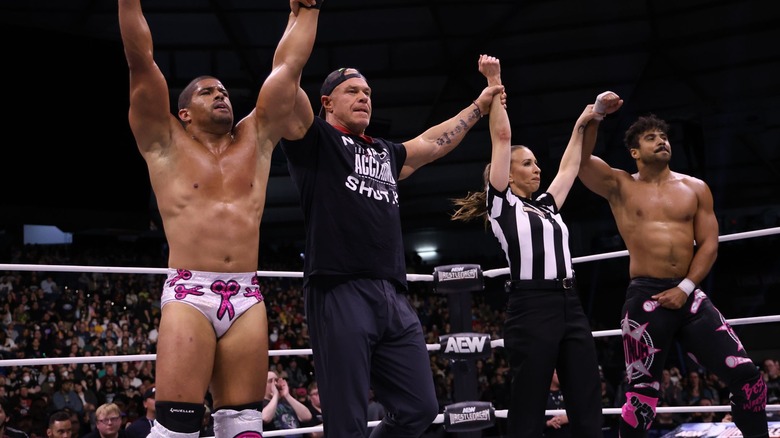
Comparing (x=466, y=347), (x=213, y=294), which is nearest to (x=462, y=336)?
(x=466, y=347)

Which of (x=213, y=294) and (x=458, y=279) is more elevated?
(x=458, y=279)

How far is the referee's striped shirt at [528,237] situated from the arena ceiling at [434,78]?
8.89m

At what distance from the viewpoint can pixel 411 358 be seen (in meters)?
2.52

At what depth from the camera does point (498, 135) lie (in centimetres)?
290

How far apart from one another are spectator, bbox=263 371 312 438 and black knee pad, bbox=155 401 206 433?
248cm

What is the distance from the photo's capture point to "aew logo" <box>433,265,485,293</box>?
11.5 ft

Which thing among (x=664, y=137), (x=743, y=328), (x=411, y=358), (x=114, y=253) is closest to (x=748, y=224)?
(x=743, y=328)

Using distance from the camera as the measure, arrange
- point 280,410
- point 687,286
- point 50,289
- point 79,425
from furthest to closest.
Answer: point 50,289 → point 79,425 → point 280,410 → point 687,286

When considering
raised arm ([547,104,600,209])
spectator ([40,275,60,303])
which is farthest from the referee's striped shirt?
spectator ([40,275,60,303])

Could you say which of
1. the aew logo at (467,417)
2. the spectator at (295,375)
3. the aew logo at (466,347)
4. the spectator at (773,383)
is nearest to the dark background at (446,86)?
the spectator at (295,375)

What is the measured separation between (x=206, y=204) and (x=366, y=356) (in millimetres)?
648

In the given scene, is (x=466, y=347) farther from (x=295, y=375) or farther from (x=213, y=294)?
(x=295, y=375)

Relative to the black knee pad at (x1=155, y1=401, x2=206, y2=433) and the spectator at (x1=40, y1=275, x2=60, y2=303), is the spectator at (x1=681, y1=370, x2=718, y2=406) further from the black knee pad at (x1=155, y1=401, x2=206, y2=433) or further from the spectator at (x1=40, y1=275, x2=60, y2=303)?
the black knee pad at (x1=155, y1=401, x2=206, y2=433)

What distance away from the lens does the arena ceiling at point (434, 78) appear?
1059 cm
